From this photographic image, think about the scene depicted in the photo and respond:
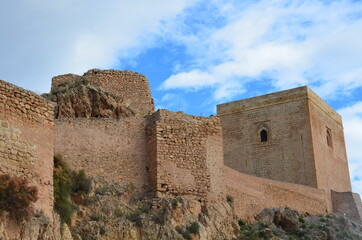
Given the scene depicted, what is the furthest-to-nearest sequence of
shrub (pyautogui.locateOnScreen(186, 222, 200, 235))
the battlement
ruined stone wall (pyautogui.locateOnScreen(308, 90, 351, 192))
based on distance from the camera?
the battlement < ruined stone wall (pyautogui.locateOnScreen(308, 90, 351, 192)) < shrub (pyautogui.locateOnScreen(186, 222, 200, 235))

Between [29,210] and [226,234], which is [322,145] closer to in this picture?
[226,234]

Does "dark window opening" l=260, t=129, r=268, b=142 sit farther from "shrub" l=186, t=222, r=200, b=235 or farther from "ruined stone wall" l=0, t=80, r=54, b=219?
Answer: "ruined stone wall" l=0, t=80, r=54, b=219

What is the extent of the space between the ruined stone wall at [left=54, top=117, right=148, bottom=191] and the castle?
0.03m

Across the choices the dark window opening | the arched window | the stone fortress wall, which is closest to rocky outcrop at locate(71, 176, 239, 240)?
the stone fortress wall

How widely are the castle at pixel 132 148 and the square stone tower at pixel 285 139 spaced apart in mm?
145

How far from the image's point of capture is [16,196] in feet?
34.6

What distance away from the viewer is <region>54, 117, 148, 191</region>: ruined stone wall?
54.9ft

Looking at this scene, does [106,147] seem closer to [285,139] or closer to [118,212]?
[118,212]

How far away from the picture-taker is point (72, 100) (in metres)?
18.8

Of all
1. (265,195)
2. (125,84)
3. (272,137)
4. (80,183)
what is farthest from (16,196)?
(272,137)

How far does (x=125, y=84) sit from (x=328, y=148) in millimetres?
13185

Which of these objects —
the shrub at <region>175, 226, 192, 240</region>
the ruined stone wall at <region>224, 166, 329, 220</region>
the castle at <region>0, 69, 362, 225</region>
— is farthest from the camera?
the ruined stone wall at <region>224, 166, 329, 220</region>

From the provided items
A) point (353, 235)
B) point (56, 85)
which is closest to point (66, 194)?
point (56, 85)

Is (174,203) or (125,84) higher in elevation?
(125,84)
